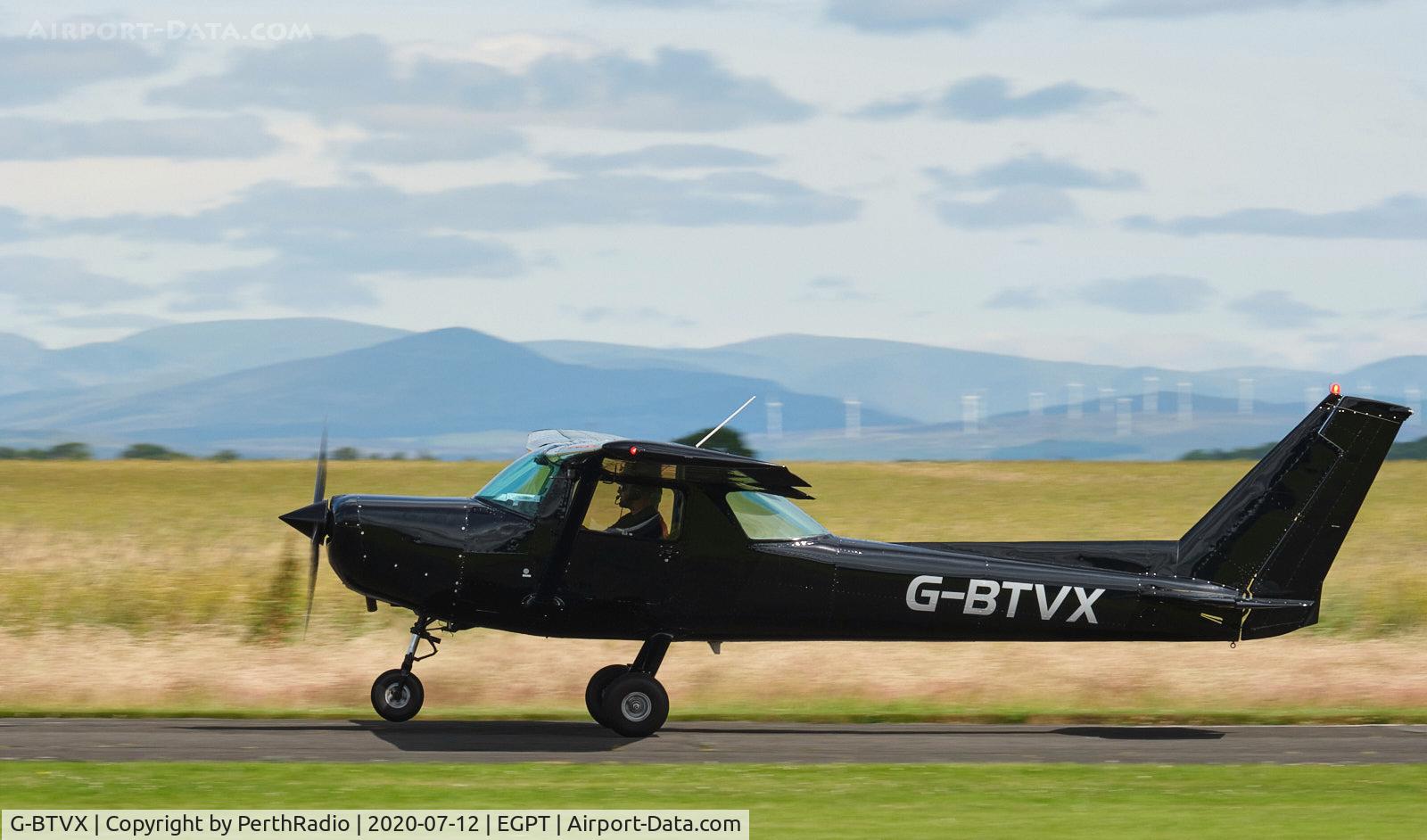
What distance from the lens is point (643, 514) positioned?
14375mm

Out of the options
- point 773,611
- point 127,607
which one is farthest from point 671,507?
point 127,607

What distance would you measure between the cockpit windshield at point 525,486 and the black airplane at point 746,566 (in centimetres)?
2

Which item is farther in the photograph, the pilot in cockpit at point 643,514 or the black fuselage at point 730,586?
the pilot in cockpit at point 643,514

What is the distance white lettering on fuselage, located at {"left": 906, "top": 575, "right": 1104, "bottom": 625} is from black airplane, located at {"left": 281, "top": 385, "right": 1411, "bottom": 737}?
15 mm

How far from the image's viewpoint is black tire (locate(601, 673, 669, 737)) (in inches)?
567

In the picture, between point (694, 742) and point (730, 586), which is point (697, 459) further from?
point (694, 742)

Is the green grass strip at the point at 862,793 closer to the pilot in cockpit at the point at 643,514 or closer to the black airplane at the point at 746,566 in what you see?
the black airplane at the point at 746,566

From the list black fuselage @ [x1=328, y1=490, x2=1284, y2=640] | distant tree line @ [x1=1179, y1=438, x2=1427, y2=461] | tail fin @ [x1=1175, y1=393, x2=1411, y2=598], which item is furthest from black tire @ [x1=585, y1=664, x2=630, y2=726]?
distant tree line @ [x1=1179, y1=438, x2=1427, y2=461]

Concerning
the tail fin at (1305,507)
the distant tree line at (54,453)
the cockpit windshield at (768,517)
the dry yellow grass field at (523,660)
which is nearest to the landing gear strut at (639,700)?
the cockpit windshield at (768,517)

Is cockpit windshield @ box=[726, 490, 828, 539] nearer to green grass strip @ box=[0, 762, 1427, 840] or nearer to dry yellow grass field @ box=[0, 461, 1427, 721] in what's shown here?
green grass strip @ box=[0, 762, 1427, 840]

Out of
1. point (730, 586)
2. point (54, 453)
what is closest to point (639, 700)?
point (730, 586)

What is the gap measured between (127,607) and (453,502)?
36.4 ft

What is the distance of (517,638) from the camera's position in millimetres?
21469

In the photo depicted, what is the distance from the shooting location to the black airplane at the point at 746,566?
46.3ft
